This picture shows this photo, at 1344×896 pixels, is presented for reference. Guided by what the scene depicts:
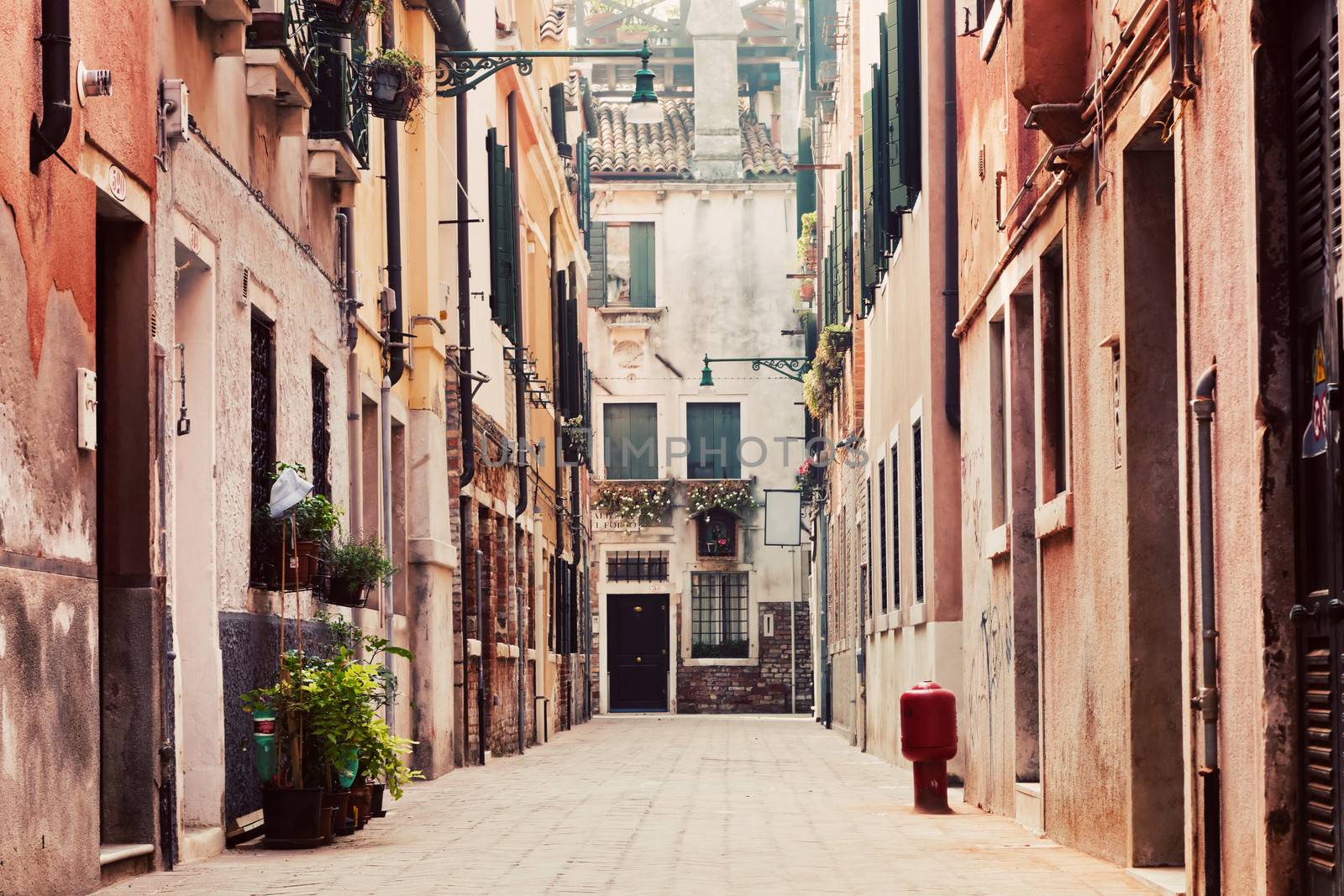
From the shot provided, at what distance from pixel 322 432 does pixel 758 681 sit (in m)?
29.2

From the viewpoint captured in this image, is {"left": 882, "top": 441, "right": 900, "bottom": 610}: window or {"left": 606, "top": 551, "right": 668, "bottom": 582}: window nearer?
{"left": 882, "top": 441, "right": 900, "bottom": 610}: window

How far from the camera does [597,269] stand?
145 ft

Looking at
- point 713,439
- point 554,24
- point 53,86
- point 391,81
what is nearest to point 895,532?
point 391,81

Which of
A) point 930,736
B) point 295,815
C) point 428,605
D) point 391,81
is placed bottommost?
point 295,815

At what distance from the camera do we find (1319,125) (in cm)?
614

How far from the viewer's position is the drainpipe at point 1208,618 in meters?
7.11

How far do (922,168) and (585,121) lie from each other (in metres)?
21.0

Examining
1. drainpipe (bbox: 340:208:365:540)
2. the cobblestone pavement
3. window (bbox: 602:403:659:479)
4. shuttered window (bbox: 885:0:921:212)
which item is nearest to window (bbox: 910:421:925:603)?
the cobblestone pavement

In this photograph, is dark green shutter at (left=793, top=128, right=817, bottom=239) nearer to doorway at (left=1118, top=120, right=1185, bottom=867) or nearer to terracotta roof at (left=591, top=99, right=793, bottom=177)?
terracotta roof at (left=591, top=99, right=793, bottom=177)

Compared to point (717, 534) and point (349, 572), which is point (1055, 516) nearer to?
point (349, 572)

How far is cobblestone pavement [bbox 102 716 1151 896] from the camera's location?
8531 mm

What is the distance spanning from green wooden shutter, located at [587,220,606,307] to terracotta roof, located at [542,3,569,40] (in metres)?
11.6

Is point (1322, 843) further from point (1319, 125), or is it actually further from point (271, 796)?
point (271, 796)

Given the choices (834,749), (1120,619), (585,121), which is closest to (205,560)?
(1120,619)
